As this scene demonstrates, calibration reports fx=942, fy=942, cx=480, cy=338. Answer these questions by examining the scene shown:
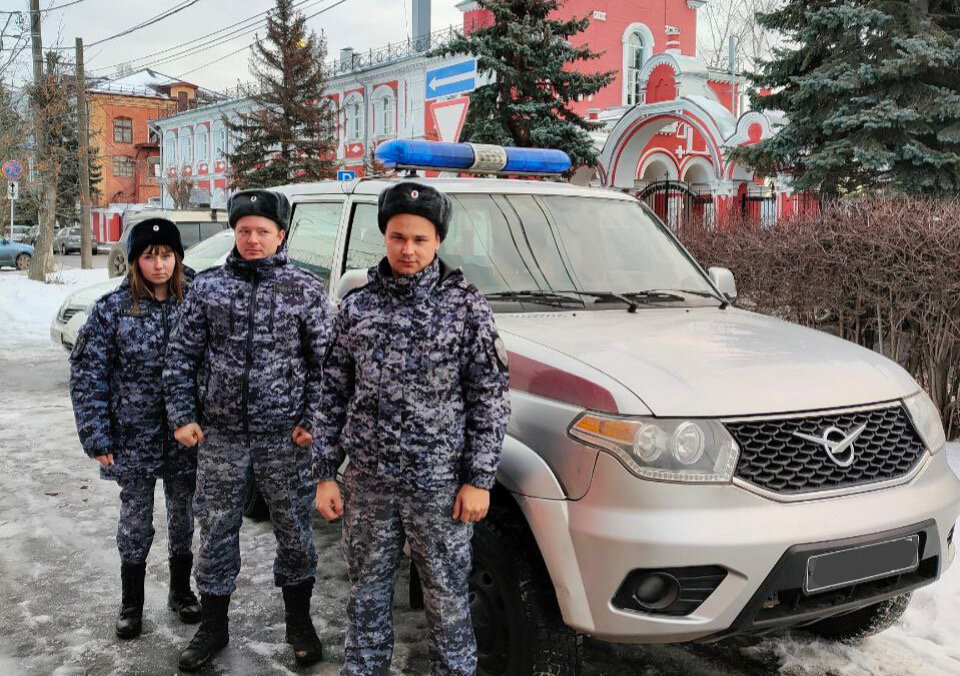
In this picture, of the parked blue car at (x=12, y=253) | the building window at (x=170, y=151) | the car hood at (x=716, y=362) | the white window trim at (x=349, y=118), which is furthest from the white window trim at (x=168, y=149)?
the car hood at (x=716, y=362)

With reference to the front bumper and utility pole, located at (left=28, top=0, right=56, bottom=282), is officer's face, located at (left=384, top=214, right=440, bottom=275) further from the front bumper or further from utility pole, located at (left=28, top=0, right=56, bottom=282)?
utility pole, located at (left=28, top=0, right=56, bottom=282)

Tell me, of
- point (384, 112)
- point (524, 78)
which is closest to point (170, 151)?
point (384, 112)

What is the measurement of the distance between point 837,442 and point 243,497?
2195mm

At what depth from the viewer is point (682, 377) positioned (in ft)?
9.78

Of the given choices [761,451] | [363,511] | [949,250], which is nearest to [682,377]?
[761,451]

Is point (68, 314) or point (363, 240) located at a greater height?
point (363, 240)

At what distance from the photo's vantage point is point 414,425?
9.46 ft

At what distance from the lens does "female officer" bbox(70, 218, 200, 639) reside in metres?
3.85

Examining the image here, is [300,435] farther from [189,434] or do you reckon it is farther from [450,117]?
[450,117]

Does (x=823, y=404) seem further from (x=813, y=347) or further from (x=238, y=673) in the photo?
(x=238, y=673)

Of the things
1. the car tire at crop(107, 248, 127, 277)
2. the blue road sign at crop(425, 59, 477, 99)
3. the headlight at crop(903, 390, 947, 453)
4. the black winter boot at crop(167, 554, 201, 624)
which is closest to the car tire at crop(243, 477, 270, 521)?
the black winter boot at crop(167, 554, 201, 624)

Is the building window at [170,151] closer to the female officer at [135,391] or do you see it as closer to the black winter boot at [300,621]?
the female officer at [135,391]

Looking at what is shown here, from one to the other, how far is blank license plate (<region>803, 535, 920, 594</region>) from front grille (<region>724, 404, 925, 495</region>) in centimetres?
20

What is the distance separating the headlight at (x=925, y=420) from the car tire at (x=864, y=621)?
0.76m
